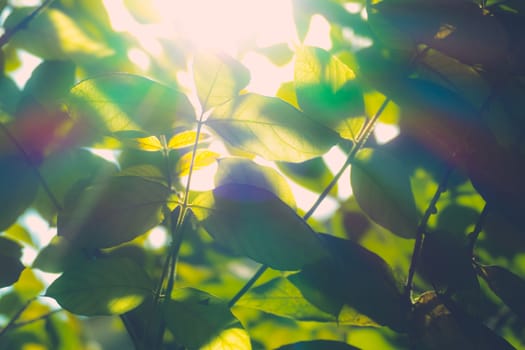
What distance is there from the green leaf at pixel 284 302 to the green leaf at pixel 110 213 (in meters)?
0.20

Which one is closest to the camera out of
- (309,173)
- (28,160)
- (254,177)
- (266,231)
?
(266,231)

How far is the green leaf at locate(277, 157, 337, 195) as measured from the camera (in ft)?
2.93

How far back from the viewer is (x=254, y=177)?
2.22 feet

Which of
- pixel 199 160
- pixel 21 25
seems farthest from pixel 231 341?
pixel 21 25

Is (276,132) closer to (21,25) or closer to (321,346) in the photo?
(321,346)

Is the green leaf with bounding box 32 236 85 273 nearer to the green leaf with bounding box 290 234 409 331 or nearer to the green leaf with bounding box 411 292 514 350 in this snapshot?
the green leaf with bounding box 290 234 409 331

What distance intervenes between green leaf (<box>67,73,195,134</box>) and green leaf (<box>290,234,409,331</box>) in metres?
0.28

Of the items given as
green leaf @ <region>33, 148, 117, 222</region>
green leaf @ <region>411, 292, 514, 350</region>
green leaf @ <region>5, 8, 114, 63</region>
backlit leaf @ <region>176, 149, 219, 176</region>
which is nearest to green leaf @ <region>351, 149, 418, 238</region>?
green leaf @ <region>411, 292, 514, 350</region>

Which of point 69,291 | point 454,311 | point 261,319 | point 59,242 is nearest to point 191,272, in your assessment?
point 261,319

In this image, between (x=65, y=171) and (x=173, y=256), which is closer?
(x=173, y=256)

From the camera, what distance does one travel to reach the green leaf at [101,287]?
61cm

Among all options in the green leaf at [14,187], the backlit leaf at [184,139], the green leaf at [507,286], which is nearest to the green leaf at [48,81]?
the green leaf at [14,187]

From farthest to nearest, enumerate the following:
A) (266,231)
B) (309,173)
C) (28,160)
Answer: (309,173) → (28,160) → (266,231)

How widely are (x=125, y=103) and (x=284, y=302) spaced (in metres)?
0.37
